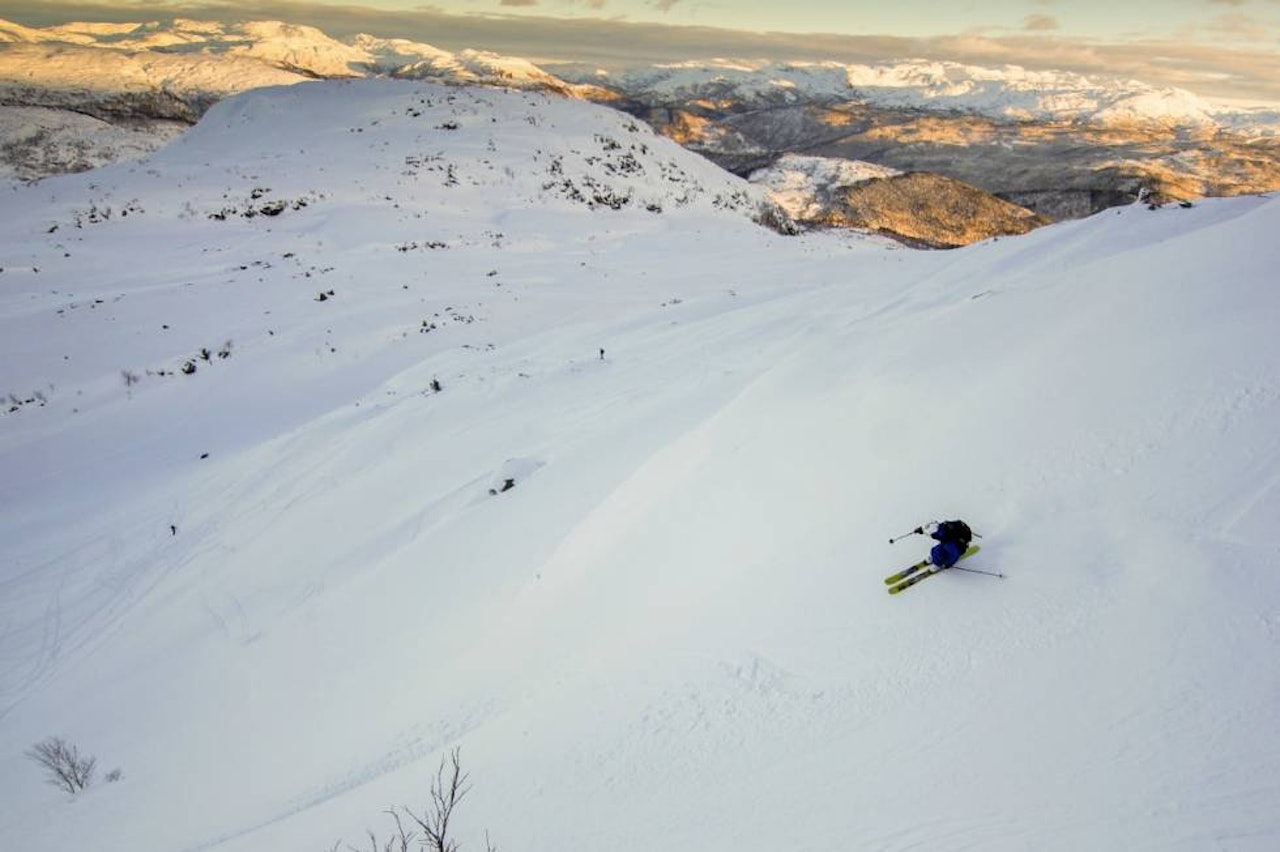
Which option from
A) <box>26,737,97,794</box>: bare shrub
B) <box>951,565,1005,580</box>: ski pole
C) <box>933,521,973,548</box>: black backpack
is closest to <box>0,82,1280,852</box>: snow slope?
<box>951,565,1005,580</box>: ski pole

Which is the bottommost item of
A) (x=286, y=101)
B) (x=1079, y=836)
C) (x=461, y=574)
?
(x=461, y=574)

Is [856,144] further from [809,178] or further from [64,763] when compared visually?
[64,763]

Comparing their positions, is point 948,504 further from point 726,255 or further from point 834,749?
point 726,255

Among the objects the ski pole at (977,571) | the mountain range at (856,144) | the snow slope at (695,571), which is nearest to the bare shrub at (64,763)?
the snow slope at (695,571)

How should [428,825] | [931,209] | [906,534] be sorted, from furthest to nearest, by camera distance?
1. [931,209]
2. [906,534]
3. [428,825]

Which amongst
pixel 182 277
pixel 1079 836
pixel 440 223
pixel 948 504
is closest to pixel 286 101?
pixel 440 223

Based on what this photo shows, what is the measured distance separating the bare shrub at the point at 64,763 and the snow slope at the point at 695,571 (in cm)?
21

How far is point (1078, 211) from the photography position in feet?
300

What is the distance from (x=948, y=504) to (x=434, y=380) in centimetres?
991

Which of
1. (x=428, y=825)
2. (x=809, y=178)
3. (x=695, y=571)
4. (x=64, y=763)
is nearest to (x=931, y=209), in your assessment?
(x=809, y=178)

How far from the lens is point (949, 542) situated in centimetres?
595

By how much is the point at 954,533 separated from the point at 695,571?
2461 mm

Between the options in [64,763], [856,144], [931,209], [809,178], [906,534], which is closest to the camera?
[906,534]

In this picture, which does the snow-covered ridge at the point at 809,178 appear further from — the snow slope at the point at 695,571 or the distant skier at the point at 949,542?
the distant skier at the point at 949,542
